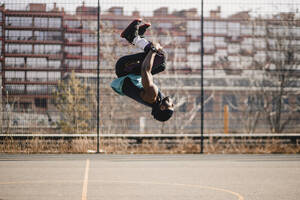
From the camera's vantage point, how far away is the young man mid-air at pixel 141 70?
579cm

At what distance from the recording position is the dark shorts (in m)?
5.96

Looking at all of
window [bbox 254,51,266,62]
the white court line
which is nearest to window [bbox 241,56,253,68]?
window [bbox 254,51,266,62]

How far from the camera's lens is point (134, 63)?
596cm

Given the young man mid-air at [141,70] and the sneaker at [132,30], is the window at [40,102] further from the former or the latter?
the sneaker at [132,30]

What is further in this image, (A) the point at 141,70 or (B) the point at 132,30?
(B) the point at 132,30

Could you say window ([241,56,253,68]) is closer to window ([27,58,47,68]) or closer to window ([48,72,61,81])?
window ([48,72,61,81])

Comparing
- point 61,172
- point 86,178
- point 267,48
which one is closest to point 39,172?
point 61,172

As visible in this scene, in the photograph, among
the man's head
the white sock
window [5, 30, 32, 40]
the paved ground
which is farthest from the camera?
window [5, 30, 32, 40]

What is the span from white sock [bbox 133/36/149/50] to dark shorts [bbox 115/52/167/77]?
0.32 feet

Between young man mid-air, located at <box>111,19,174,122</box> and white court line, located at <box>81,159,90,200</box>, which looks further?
white court line, located at <box>81,159,90,200</box>

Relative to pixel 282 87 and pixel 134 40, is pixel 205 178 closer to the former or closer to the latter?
pixel 134 40

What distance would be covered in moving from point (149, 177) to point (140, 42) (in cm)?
538

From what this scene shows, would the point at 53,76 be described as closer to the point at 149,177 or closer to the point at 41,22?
the point at 41,22

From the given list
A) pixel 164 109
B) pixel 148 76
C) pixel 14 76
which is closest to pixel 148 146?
pixel 14 76
